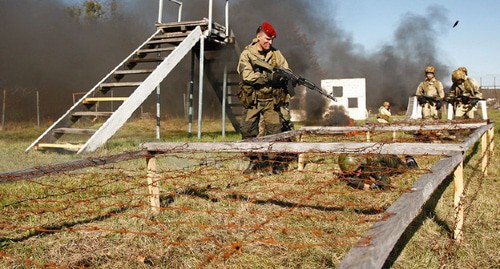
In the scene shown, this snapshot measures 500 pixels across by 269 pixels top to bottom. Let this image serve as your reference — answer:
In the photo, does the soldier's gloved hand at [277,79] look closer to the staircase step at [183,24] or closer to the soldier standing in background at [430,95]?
the staircase step at [183,24]

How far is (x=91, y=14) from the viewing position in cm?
2402

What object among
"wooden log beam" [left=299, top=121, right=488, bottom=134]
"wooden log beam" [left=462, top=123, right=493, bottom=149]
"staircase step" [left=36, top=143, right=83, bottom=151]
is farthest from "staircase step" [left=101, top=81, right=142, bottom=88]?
"wooden log beam" [left=462, top=123, right=493, bottom=149]

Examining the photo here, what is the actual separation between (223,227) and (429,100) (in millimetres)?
7949

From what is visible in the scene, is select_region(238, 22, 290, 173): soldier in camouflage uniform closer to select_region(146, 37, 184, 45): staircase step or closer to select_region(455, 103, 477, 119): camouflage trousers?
select_region(146, 37, 184, 45): staircase step

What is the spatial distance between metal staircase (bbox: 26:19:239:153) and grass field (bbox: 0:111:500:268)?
1.83 meters

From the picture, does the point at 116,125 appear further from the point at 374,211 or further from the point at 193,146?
the point at 374,211

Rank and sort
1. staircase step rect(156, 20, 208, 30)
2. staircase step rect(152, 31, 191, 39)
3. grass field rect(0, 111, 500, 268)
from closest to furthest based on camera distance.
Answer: grass field rect(0, 111, 500, 268), staircase step rect(152, 31, 191, 39), staircase step rect(156, 20, 208, 30)

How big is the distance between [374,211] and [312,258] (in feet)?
3.86

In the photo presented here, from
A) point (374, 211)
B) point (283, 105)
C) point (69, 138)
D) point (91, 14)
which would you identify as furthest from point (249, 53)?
point (91, 14)

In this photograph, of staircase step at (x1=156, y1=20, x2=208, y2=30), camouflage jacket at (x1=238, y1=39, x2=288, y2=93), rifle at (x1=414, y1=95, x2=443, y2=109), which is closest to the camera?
camouflage jacket at (x1=238, y1=39, x2=288, y2=93)

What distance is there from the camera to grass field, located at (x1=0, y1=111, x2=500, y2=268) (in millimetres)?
2369

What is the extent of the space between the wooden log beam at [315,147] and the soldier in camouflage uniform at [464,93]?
23.9 ft

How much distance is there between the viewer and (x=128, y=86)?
6.89 meters

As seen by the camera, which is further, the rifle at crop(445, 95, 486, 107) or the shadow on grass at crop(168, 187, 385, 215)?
the rifle at crop(445, 95, 486, 107)
